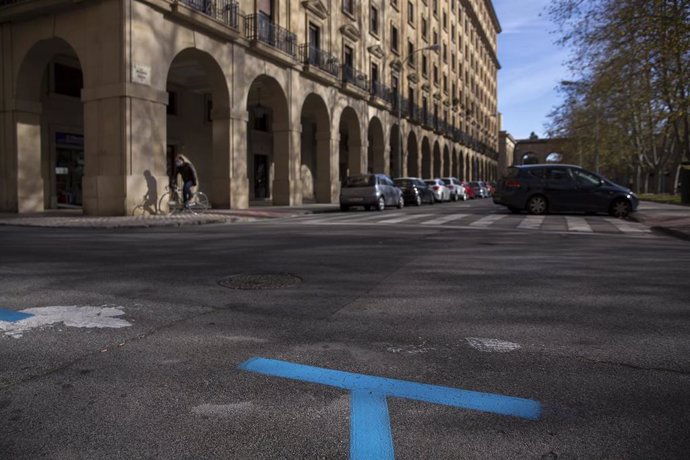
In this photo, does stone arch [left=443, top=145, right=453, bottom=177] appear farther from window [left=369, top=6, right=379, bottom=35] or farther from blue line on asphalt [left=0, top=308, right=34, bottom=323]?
blue line on asphalt [left=0, top=308, right=34, bottom=323]

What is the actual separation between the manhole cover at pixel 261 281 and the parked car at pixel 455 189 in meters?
30.0

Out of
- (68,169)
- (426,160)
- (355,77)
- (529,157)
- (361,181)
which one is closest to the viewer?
(68,169)

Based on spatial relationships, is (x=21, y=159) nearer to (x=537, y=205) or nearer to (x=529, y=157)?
(x=537, y=205)

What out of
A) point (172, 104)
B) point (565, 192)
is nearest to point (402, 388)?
point (565, 192)

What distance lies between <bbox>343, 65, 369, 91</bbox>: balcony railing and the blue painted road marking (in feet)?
89.3

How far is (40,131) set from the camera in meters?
18.0

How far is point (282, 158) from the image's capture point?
23766 mm

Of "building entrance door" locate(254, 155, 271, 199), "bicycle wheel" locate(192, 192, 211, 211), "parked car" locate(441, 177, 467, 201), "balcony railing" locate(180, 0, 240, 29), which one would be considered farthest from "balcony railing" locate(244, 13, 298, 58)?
"parked car" locate(441, 177, 467, 201)

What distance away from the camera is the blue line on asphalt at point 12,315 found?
3745 mm

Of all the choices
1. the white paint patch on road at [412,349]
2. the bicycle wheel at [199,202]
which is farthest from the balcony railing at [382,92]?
the white paint patch on road at [412,349]

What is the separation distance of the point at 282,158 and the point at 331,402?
2196cm

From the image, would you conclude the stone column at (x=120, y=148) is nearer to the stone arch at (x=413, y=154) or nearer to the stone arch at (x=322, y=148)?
the stone arch at (x=322, y=148)

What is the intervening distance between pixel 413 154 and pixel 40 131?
2980 centimetres

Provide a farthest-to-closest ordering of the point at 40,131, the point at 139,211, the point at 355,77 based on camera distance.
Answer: the point at 355,77, the point at 40,131, the point at 139,211
